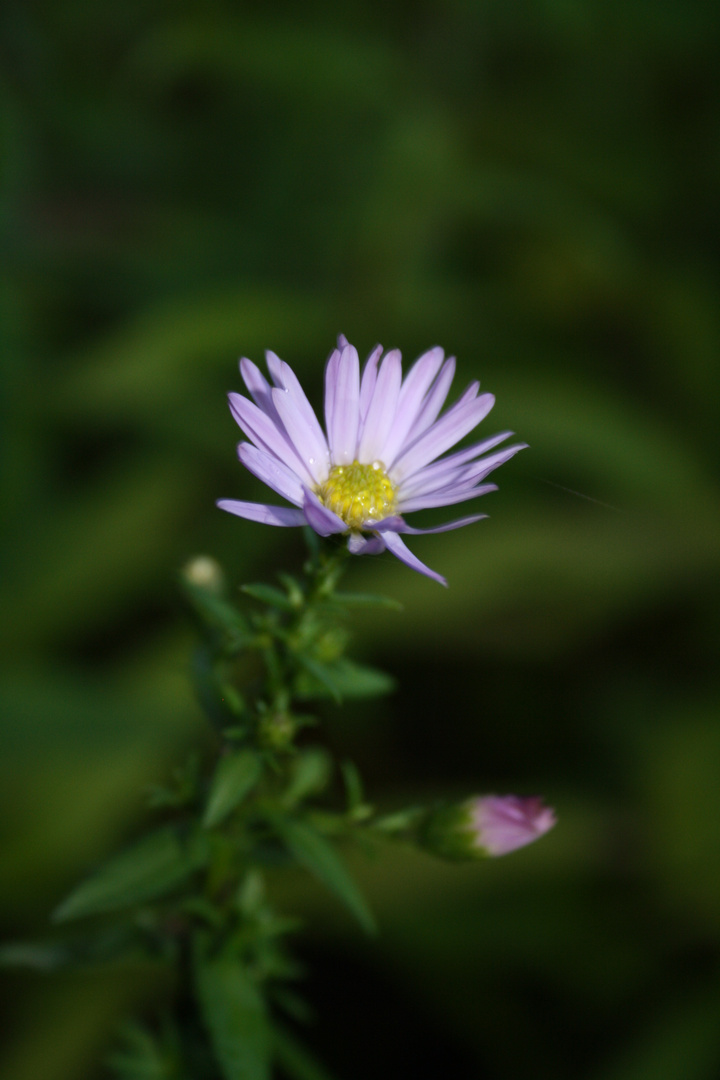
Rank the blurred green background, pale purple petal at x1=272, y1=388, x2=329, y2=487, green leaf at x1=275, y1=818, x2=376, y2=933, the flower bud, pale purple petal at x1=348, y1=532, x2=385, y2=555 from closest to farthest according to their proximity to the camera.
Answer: pale purple petal at x1=348, y1=532, x2=385, y2=555 → pale purple petal at x1=272, y1=388, x2=329, y2=487 → green leaf at x1=275, y1=818, x2=376, y2=933 → the flower bud → the blurred green background

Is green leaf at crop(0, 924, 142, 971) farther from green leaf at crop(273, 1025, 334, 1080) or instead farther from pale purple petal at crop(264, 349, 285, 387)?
pale purple petal at crop(264, 349, 285, 387)

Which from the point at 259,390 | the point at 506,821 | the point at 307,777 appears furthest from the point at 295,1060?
the point at 259,390

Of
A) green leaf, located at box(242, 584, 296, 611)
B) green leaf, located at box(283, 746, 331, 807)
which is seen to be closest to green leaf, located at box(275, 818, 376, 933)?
green leaf, located at box(283, 746, 331, 807)

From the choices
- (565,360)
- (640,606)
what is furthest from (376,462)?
(565,360)

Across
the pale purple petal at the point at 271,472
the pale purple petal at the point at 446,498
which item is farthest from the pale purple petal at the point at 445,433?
the pale purple petal at the point at 271,472

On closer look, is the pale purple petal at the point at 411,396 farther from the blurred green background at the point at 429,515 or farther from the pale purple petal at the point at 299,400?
the blurred green background at the point at 429,515

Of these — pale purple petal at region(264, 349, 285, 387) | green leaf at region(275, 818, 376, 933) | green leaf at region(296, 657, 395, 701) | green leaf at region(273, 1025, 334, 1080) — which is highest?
pale purple petal at region(264, 349, 285, 387)
